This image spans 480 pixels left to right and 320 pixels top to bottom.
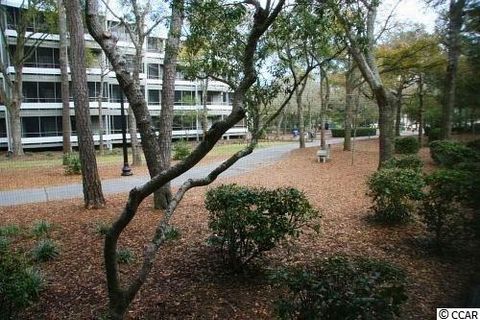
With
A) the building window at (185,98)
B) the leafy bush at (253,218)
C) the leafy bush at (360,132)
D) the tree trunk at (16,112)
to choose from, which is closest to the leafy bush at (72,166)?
the tree trunk at (16,112)

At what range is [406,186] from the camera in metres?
6.23

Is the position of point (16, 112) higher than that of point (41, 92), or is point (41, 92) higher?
point (41, 92)

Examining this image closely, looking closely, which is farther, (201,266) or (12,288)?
(201,266)

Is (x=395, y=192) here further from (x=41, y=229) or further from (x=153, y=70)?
(x=153, y=70)

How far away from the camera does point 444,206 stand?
5.28m

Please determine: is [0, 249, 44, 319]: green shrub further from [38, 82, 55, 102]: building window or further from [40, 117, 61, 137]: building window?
[38, 82, 55, 102]: building window

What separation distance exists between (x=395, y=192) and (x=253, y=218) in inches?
127

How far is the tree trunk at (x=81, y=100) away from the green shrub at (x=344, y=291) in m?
6.88

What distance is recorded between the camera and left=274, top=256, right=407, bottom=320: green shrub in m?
2.52

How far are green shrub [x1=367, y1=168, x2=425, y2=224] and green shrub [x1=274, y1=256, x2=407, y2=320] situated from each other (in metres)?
3.62

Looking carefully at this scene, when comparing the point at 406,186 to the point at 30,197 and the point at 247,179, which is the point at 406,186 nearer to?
the point at 247,179

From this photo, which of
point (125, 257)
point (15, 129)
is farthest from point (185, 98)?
point (125, 257)

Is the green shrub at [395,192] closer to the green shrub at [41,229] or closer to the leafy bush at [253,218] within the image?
the leafy bush at [253,218]

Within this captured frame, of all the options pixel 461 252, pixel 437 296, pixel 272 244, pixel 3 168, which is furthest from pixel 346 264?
pixel 3 168
